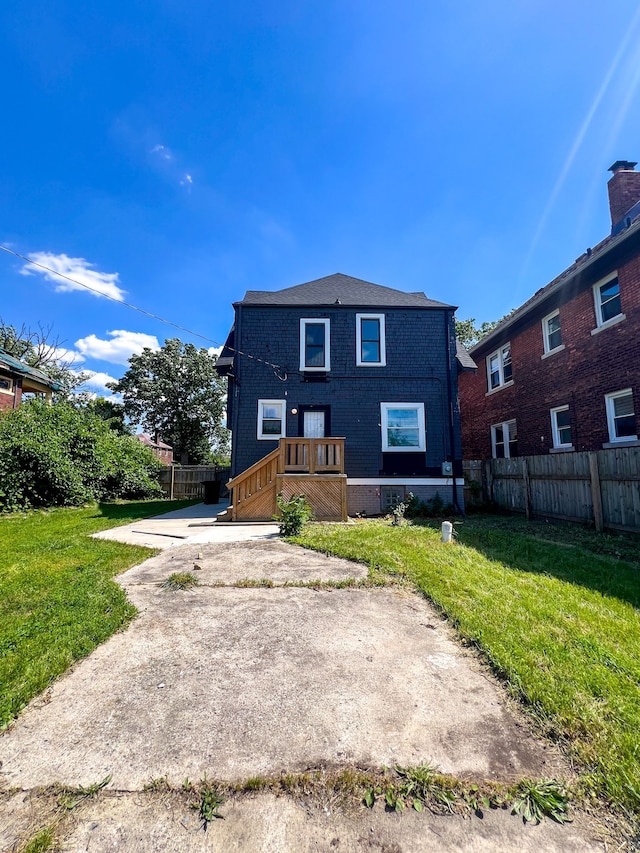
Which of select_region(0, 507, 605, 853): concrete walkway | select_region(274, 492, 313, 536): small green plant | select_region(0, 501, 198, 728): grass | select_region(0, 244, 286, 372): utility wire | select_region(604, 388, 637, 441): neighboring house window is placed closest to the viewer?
select_region(0, 507, 605, 853): concrete walkway

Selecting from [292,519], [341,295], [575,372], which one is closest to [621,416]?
[575,372]

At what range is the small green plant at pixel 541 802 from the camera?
1.46 meters

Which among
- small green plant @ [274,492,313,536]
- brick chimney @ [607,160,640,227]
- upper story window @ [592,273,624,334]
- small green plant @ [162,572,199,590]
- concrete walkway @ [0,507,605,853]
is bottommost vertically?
concrete walkway @ [0,507,605,853]

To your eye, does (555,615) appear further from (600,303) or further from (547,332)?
(547,332)

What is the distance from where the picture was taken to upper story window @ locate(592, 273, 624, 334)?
9.72 m

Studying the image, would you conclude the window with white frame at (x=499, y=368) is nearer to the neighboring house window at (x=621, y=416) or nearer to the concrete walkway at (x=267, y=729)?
the neighboring house window at (x=621, y=416)

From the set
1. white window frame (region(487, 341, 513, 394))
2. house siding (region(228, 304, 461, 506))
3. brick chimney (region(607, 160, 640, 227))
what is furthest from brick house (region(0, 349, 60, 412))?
brick chimney (region(607, 160, 640, 227))

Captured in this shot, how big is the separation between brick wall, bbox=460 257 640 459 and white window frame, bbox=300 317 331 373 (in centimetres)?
730

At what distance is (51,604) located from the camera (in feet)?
11.6

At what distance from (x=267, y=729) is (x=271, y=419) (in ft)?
32.5

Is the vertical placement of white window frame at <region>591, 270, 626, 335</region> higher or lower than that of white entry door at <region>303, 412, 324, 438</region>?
higher

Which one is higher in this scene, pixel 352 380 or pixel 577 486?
pixel 352 380

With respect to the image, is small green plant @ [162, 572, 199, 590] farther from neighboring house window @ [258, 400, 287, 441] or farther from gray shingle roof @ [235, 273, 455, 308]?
gray shingle roof @ [235, 273, 455, 308]

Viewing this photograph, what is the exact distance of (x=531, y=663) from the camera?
2.52m
